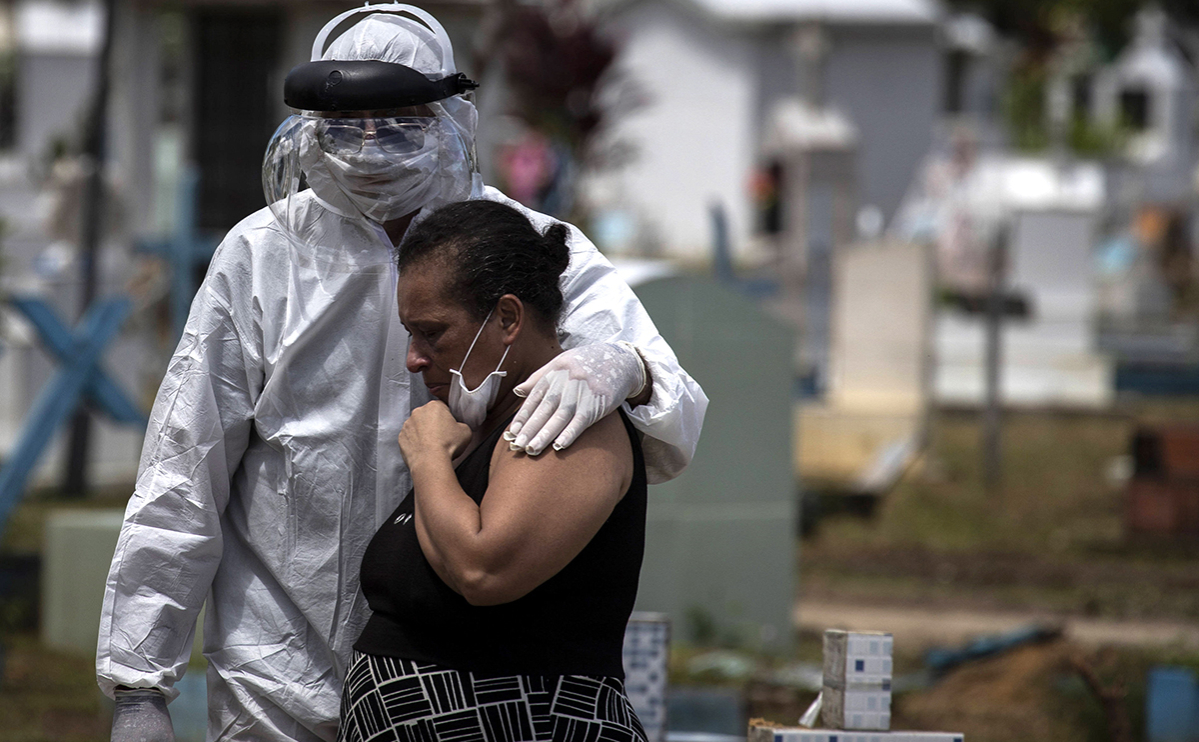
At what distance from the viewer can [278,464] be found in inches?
88.0

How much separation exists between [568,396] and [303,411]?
0.47 metres

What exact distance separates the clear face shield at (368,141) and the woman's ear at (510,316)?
0.27 m

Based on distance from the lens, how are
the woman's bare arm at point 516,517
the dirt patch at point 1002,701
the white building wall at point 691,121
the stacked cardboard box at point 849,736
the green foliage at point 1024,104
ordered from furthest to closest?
1. the green foliage at point 1024,104
2. the white building wall at point 691,121
3. the dirt patch at point 1002,701
4. the stacked cardboard box at point 849,736
5. the woman's bare arm at point 516,517

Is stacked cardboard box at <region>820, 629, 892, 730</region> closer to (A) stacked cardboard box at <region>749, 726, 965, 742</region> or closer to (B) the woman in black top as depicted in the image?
(A) stacked cardboard box at <region>749, 726, 965, 742</region>

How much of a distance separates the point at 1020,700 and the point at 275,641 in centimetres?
391

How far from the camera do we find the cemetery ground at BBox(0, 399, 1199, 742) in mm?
5270

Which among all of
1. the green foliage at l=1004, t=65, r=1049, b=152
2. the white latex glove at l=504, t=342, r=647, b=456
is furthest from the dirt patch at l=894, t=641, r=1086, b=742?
the green foliage at l=1004, t=65, r=1049, b=152

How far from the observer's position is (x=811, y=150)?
42.9 ft

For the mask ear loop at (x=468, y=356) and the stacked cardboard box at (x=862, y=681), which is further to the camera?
the stacked cardboard box at (x=862, y=681)

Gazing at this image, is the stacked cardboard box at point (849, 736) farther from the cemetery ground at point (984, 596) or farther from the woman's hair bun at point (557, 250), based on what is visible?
the cemetery ground at point (984, 596)

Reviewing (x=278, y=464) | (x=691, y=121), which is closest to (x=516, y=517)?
(x=278, y=464)

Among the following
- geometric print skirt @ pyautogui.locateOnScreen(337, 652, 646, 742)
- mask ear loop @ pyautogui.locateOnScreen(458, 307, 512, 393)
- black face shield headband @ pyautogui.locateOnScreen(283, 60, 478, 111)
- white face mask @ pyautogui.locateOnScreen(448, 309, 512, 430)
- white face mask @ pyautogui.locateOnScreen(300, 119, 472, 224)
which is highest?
black face shield headband @ pyautogui.locateOnScreen(283, 60, 478, 111)

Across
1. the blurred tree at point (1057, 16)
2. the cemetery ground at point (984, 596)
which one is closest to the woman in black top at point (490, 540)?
the cemetery ground at point (984, 596)

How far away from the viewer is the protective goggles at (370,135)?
86.0 inches
